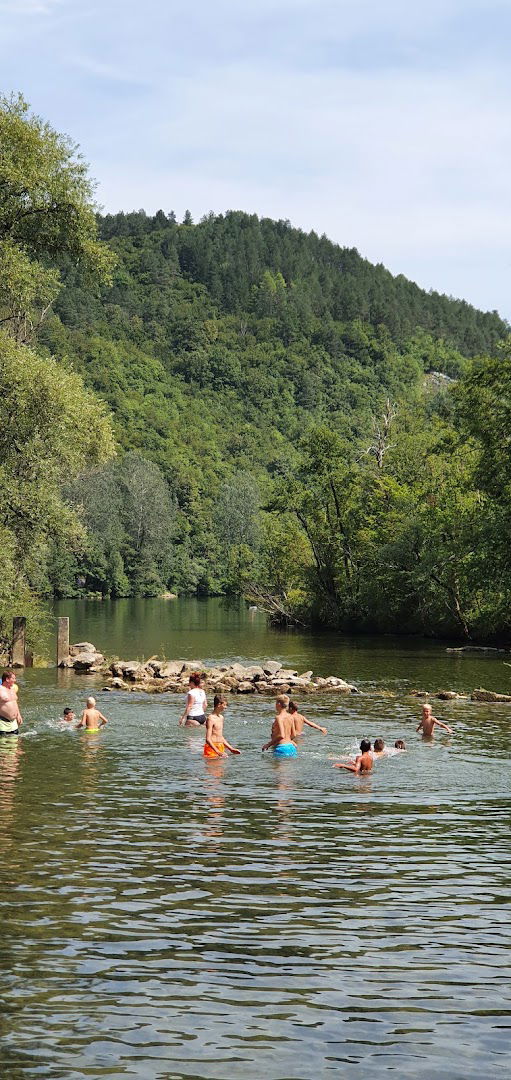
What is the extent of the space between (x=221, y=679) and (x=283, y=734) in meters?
15.1

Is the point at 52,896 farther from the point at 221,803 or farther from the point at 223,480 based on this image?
the point at 223,480

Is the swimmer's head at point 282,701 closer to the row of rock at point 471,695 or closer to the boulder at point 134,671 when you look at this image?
the row of rock at point 471,695

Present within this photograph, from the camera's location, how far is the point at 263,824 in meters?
17.3

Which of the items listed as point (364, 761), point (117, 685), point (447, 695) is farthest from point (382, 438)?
point (364, 761)

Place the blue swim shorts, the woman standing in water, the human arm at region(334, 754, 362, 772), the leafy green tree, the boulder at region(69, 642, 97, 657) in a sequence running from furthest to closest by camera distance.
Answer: the boulder at region(69, 642, 97, 657) → the leafy green tree → the woman standing in water → the blue swim shorts → the human arm at region(334, 754, 362, 772)

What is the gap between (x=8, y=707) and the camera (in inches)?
1042

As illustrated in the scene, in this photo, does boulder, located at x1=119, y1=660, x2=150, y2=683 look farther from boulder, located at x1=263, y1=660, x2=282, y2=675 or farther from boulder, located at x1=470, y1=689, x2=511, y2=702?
boulder, located at x1=470, y1=689, x2=511, y2=702

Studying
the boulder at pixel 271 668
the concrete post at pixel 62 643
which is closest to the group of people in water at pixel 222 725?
the boulder at pixel 271 668

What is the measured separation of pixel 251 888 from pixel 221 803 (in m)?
5.94

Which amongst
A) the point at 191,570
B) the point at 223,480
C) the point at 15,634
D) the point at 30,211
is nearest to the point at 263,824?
the point at 30,211

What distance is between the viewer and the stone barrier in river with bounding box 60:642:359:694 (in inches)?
1527

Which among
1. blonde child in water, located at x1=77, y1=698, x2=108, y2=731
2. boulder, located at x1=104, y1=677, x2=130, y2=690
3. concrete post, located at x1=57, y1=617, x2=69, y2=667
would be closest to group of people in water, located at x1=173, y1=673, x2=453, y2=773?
blonde child in water, located at x1=77, y1=698, x2=108, y2=731

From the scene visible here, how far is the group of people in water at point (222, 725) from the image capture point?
79.2 ft

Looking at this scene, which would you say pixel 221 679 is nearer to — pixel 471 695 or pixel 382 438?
pixel 471 695
